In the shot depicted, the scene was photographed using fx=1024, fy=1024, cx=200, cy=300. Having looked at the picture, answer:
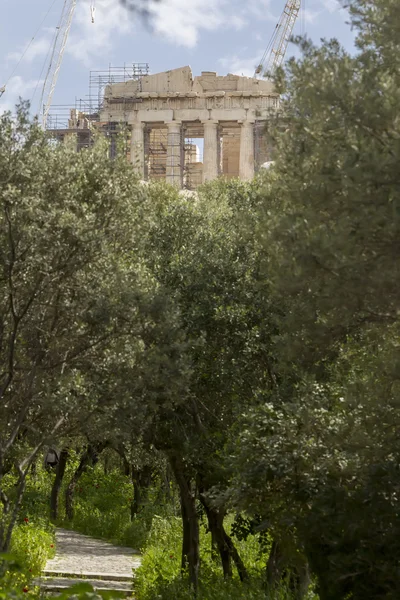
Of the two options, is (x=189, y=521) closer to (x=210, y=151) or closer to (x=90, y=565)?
(x=90, y=565)

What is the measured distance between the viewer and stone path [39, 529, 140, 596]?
20609 millimetres

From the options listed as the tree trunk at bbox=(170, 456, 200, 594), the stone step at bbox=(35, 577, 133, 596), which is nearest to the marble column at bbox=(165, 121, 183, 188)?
the stone step at bbox=(35, 577, 133, 596)

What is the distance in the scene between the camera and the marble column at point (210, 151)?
89.6 m

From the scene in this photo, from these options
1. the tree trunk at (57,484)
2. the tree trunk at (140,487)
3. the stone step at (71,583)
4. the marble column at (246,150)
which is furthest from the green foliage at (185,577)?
the marble column at (246,150)

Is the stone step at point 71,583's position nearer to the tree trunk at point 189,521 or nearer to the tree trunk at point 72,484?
the tree trunk at point 189,521

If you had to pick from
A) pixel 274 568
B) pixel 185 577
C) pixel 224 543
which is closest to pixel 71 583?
pixel 185 577

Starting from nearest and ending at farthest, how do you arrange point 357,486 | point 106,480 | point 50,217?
1. point 357,486
2. point 50,217
3. point 106,480

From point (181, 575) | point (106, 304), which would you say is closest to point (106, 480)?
point (181, 575)

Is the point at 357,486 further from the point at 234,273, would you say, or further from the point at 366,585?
the point at 234,273

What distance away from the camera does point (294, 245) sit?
9203mm

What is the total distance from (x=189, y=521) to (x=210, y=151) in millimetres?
75616

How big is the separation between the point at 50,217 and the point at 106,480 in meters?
28.9

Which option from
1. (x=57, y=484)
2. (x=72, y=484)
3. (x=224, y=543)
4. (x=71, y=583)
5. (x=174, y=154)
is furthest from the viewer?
(x=174, y=154)

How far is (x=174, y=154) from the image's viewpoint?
9244 cm
